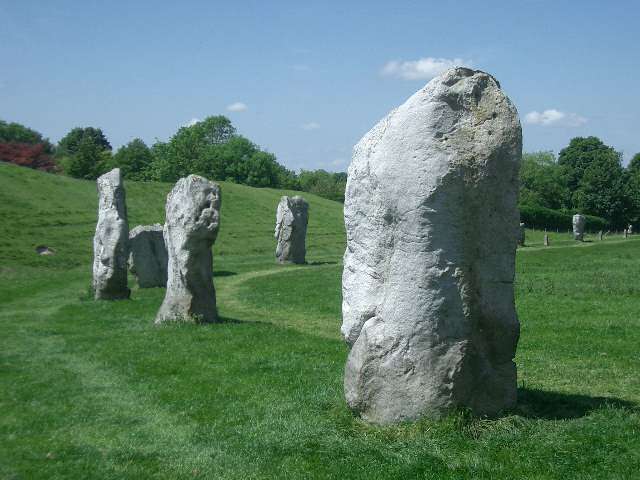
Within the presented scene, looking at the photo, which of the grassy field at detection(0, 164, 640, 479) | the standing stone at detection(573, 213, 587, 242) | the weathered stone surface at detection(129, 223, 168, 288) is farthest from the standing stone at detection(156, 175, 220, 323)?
the standing stone at detection(573, 213, 587, 242)

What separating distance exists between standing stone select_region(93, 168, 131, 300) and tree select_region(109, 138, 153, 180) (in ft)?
282

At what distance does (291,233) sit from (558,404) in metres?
28.7

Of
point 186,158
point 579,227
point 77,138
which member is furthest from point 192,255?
point 77,138

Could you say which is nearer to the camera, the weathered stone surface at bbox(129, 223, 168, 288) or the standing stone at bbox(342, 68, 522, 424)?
the standing stone at bbox(342, 68, 522, 424)

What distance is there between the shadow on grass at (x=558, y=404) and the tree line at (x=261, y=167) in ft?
219

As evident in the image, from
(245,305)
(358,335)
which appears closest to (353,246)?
(358,335)

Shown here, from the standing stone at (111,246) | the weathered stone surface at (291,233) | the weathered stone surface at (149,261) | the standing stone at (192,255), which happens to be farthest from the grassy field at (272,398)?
the weathered stone surface at (291,233)

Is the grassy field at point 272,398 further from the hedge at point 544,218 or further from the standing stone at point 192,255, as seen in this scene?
the hedge at point 544,218

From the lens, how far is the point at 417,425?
7613 millimetres

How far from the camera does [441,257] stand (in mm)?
7859

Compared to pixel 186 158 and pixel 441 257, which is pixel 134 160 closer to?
pixel 186 158

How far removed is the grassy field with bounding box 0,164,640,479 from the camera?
7156mm

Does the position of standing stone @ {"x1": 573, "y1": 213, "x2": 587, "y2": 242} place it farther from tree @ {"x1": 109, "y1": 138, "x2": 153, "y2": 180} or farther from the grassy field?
tree @ {"x1": 109, "y1": 138, "x2": 153, "y2": 180}

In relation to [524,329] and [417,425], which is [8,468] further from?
[524,329]
